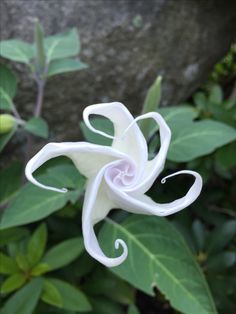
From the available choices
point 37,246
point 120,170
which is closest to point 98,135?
point 37,246

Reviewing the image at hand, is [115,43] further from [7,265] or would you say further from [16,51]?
[7,265]

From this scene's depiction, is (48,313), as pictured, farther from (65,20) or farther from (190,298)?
(65,20)

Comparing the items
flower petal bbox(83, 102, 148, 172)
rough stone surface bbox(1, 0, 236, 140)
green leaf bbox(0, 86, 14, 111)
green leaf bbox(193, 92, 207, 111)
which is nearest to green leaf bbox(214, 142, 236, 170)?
green leaf bbox(193, 92, 207, 111)

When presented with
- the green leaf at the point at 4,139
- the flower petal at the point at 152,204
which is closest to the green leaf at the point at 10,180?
the green leaf at the point at 4,139

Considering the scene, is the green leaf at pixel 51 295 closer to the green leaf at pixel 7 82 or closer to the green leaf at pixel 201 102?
the green leaf at pixel 7 82

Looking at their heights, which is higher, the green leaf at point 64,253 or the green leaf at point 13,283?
the green leaf at point 64,253
